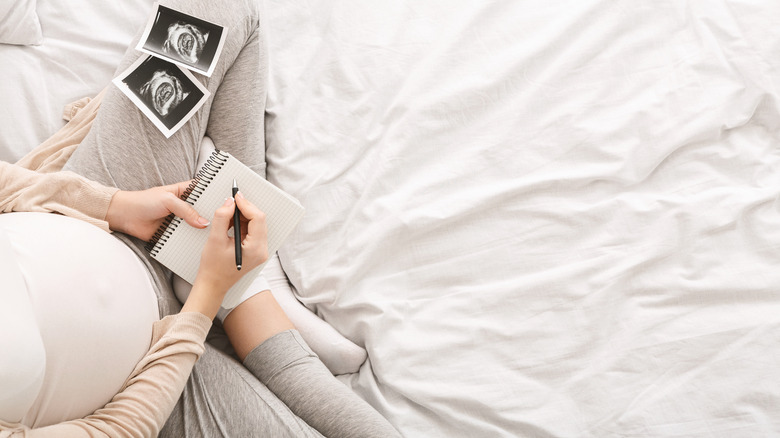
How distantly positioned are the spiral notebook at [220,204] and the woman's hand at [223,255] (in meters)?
0.05

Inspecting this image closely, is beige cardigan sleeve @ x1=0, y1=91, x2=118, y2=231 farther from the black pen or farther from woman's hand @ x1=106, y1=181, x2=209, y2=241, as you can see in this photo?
the black pen

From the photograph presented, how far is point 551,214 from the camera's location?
1027mm

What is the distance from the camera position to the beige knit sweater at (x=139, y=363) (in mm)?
764

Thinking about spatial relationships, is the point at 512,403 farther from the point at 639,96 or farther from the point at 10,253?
the point at 10,253

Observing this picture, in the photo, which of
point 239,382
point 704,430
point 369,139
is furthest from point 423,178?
point 704,430

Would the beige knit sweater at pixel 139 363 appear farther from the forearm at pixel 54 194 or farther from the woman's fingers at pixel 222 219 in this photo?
the woman's fingers at pixel 222 219

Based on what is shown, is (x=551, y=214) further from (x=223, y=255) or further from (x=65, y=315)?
(x=65, y=315)

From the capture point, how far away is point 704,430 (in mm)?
892

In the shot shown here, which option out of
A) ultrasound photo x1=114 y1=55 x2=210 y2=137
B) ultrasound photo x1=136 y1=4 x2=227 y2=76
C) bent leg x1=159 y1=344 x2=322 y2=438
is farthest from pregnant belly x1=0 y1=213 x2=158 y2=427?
ultrasound photo x1=136 y1=4 x2=227 y2=76

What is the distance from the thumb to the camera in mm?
958

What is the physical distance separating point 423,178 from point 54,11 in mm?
941

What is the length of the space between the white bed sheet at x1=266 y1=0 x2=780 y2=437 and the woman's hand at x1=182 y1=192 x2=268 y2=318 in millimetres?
212

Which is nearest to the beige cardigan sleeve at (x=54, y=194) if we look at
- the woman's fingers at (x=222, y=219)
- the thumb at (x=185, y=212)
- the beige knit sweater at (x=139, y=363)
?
the beige knit sweater at (x=139, y=363)

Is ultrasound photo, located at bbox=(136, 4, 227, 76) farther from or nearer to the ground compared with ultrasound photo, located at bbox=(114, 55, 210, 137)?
farther from the ground
